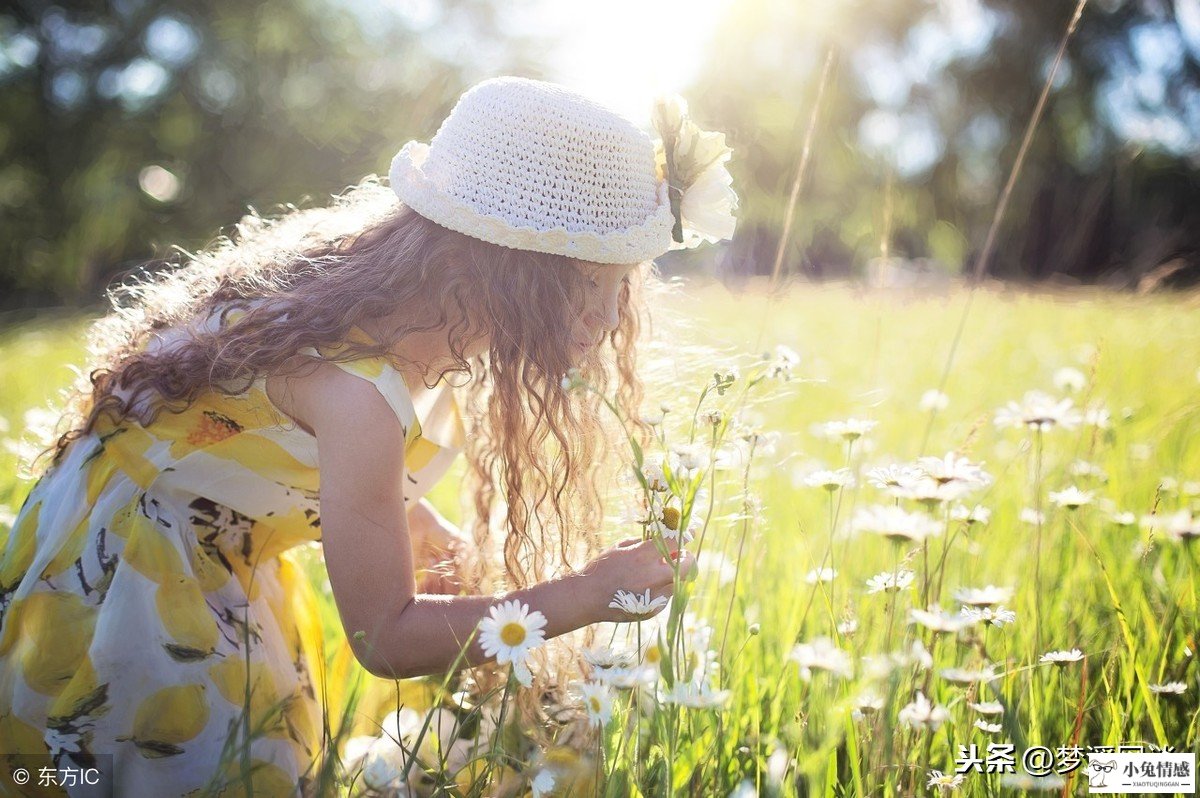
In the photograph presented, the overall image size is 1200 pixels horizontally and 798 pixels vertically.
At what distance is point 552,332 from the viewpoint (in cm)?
157

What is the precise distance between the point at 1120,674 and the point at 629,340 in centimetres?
105

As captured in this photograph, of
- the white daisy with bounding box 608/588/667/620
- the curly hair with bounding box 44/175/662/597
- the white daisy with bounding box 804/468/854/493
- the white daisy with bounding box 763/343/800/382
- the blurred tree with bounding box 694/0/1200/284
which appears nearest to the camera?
the white daisy with bounding box 608/588/667/620

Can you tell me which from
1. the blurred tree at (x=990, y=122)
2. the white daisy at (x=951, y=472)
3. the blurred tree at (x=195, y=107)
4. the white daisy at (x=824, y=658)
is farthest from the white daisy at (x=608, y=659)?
the blurred tree at (x=195, y=107)

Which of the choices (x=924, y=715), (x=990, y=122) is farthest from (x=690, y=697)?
(x=990, y=122)

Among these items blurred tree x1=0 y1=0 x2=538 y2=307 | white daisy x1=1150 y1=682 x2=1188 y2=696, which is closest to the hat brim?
white daisy x1=1150 y1=682 x2=1188 y2=696

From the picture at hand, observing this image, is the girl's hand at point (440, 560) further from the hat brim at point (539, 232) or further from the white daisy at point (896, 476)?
the white daisy at point (896, 476)

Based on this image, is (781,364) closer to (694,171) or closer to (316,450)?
(694,171)

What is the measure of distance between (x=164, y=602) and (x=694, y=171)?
3.66 ft

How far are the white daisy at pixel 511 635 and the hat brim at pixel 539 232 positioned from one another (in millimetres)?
582

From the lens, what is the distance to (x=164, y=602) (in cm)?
151

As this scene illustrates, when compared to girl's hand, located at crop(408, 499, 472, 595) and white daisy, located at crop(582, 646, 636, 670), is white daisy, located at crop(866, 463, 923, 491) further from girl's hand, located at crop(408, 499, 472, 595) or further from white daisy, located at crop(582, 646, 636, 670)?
girl's hand, located at crop(408, 499, 472, 595)

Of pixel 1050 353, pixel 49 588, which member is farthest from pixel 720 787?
pixel 1050 353

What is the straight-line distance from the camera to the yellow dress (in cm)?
145

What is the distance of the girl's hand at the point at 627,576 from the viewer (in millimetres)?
1321
